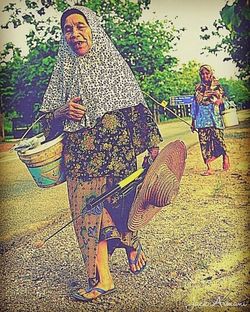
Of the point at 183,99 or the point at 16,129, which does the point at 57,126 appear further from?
the point at 183,99

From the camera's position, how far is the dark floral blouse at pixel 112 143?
8.78 feet

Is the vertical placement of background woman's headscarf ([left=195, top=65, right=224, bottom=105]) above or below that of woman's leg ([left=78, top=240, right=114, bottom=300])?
above

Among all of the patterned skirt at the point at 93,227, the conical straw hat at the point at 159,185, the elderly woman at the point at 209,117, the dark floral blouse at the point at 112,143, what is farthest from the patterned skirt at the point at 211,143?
the patterned skirt at the point at 93,227

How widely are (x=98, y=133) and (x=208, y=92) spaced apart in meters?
0.57

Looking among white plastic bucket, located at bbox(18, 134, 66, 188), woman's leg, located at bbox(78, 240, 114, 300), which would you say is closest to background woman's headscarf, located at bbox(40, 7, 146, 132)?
white plastic bucket, located at bbox(18, 134, 66, 188)

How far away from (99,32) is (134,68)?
0.79ft

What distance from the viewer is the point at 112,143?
2.68 meters

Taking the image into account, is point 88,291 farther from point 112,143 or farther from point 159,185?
point 112,143

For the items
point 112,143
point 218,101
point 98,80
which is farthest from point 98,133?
point 218,101

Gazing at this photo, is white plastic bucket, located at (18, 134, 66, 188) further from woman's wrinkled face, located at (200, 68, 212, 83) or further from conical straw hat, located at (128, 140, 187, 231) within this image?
woman's wrinkled face, located at (200, 68, 212, 83)

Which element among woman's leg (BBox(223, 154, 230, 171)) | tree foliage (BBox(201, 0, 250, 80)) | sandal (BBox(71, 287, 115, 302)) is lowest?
sandal (BBox(71, 287, 115, 302))

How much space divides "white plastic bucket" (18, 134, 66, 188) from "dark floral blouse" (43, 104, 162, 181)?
1.7 inches

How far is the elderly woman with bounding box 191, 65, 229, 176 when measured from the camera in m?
2.74

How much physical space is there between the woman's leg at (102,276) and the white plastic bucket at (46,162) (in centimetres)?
38
